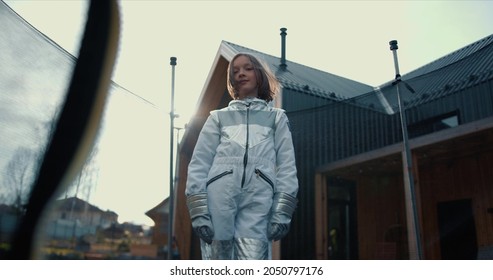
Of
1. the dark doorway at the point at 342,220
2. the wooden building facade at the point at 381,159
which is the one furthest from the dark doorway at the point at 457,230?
the dark doorway at the point at 342,220

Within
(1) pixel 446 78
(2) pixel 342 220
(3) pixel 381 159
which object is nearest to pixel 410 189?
(1) pixel 446 78

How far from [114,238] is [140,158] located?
3.79 ft

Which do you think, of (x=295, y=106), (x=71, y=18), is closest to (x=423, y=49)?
(x=295, y=106)

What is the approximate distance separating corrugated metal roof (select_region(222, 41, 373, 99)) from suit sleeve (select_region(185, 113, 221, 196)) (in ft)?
11.3

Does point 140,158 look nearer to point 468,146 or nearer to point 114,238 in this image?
point 114,238

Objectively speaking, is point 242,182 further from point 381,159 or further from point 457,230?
point 457,230

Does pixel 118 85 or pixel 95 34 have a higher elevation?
pixel 95 34

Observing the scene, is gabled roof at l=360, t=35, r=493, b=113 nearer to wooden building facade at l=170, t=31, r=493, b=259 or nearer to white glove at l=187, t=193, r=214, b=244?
wooden building facade at l=170, t=31, r=493, b=259

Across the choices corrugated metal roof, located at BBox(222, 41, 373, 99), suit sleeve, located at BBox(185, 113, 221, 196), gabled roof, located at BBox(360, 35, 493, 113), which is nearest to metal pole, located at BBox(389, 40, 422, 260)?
gabled roof, located at BBox(360, 35, 493, 113)

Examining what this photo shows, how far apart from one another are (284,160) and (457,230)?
17.3ft

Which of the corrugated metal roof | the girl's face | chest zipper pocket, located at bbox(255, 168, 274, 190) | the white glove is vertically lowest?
the white glove

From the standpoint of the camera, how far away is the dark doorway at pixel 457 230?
577 cm

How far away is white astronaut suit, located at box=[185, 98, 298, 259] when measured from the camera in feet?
5.82

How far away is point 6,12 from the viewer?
9.00ft
